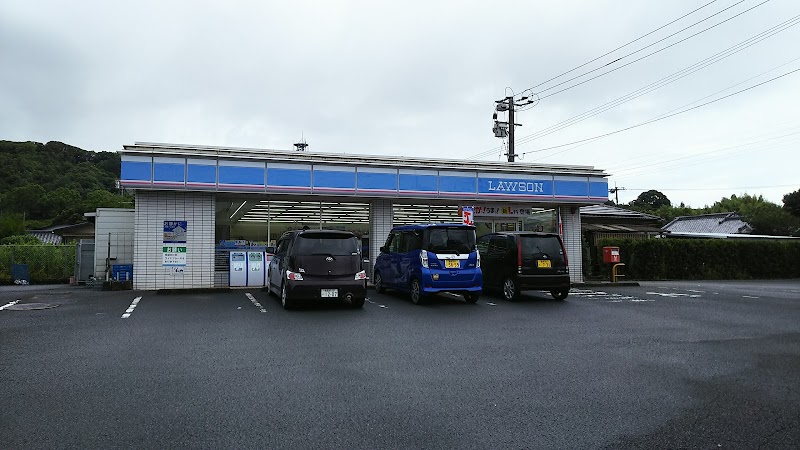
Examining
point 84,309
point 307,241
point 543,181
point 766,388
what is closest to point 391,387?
point 766,388

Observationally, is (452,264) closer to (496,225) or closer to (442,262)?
(442,262)

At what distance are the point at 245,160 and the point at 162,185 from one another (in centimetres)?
239

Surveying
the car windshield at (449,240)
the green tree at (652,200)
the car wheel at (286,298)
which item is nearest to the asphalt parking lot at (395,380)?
the car wheel at (286,298)

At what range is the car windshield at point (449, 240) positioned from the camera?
1155 centimetres

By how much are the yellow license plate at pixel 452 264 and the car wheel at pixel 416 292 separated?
0.78 metres

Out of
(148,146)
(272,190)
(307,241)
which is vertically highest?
(148,146)

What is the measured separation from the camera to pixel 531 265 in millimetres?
12391

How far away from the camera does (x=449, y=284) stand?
11469mm

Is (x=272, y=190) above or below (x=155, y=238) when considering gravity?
above

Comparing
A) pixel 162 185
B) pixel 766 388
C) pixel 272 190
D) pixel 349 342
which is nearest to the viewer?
pixel 766 388

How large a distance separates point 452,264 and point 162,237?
8.72 metres

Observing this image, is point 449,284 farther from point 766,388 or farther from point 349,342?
point 766,388

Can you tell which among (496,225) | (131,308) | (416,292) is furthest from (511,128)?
(131,308)

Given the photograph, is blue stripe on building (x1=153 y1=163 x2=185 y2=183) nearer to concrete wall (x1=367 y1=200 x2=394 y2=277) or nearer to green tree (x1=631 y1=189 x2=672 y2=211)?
concrete wall (x1=367 y1=200 x2=394 y2=277)
